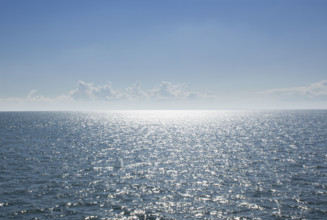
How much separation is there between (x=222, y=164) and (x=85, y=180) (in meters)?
29.7

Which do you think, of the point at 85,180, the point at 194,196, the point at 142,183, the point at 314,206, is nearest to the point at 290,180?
the point at 314,206

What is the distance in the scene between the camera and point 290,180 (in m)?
40.0

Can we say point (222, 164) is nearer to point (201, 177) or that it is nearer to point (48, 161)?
point (201, 177)

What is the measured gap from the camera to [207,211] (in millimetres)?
28438

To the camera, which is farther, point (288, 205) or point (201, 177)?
point (201, 177)

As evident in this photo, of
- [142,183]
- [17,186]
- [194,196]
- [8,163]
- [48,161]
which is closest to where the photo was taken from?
[194,196]

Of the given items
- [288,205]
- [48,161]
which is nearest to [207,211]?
[288,205]

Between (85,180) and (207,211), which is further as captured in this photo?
(85,180)

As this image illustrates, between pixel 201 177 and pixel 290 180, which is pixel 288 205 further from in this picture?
pixel 201 177

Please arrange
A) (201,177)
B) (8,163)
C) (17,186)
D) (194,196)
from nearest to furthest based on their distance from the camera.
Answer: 1. (194,196)
2. (17,186)
3. (201,177)
4. (8,163)

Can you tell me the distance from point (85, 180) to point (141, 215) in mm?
16919

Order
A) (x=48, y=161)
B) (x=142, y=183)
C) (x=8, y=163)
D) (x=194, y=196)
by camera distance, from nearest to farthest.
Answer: (x=194, y=196), (x=142, y=183), (x=8, y=163), (x=48, y=161)

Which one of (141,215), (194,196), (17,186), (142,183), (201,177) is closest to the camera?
(141,215)

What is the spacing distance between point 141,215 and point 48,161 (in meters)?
35.9
